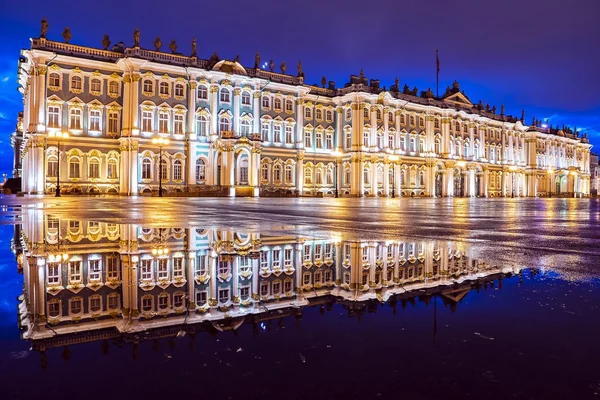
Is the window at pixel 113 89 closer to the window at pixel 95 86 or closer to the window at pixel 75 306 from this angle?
the window at pixel 95 86

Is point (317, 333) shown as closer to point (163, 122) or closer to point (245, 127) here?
point (163, 122)

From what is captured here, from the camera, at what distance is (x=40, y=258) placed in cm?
400

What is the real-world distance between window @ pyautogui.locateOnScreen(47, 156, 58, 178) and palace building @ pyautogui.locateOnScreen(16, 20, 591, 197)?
9 centimetres

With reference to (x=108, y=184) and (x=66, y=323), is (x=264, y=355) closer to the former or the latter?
(x=66, y=323)

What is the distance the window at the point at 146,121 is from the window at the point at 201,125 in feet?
14.6

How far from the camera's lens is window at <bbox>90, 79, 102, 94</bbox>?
1622 inches

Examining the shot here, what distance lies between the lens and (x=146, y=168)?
42.8 meters

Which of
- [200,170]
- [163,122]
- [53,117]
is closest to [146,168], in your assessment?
[163,122]

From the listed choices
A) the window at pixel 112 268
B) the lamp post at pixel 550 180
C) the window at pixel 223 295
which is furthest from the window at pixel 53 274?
the lamp post at pixel 550 180

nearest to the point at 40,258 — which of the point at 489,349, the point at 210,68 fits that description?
the point at 489,349

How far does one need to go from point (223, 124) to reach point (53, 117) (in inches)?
599

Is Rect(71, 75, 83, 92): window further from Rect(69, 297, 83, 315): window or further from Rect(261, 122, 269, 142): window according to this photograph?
Rect(69, 297, 83, 315): window

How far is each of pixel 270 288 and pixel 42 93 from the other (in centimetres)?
4267

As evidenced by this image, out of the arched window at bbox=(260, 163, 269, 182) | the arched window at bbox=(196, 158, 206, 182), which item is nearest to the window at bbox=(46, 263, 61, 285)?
the arched window at bbox=(196, 158, 206, 182)
